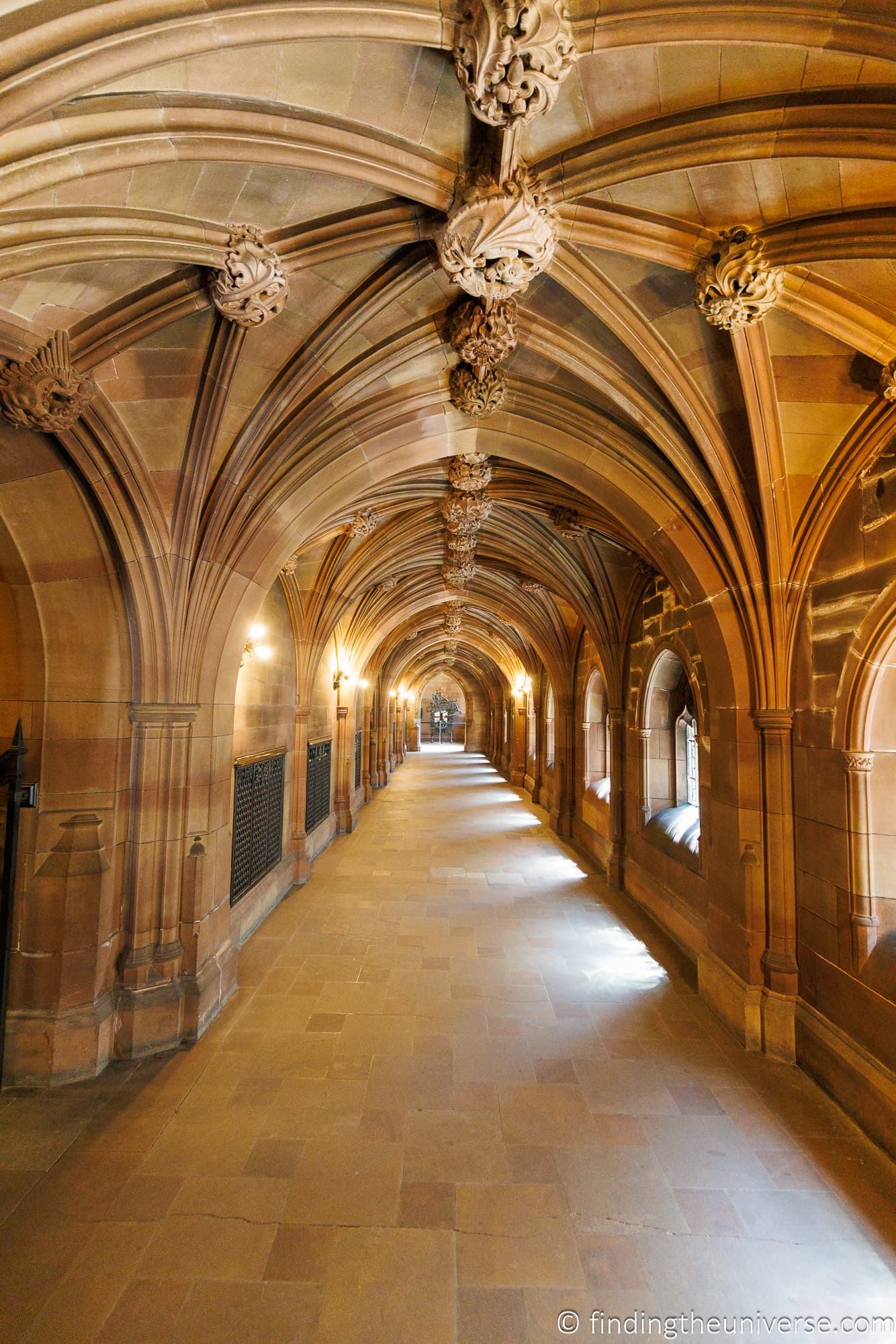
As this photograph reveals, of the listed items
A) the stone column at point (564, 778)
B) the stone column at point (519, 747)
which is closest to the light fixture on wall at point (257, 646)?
the stone column at point (564, 778)

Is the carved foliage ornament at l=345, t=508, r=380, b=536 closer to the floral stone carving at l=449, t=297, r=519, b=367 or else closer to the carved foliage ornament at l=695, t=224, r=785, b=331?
the floral stone carving at l=449, t=297, r=519, b=367

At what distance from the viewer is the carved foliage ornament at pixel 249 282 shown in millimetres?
2592

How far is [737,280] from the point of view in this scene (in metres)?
2.59

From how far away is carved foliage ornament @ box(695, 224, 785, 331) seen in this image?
255 cm

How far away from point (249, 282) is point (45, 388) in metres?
1.22

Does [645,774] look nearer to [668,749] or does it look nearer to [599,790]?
[668,749]

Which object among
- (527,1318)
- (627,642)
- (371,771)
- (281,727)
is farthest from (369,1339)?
(371,771)

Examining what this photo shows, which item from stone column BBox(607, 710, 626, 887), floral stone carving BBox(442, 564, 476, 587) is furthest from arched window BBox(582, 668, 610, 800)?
floral stone carving BBox(442, 564, 476, 587)

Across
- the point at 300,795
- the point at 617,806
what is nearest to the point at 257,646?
the point at 300,795

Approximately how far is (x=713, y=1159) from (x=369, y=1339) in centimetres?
190

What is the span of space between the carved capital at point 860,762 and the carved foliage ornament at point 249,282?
4.23 meters

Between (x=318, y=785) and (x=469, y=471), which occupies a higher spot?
(x=469, y=471)

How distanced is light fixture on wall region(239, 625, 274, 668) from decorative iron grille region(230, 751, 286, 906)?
1.15 metres

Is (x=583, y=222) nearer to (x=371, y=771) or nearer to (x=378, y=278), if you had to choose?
(x=378, y=278)
